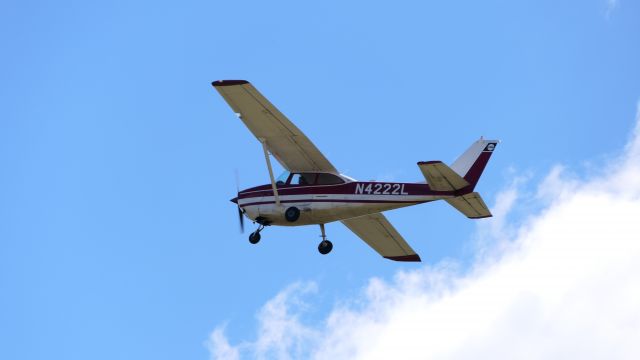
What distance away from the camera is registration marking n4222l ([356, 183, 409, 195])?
31.1 metres

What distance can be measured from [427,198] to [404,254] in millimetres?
5726

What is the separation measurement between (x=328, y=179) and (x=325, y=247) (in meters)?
1.98

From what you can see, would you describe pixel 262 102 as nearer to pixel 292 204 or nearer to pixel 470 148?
pixel 292 204

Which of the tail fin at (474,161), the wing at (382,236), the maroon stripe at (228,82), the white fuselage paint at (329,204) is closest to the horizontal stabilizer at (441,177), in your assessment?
the tail fin at (474,161)

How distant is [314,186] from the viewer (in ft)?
105

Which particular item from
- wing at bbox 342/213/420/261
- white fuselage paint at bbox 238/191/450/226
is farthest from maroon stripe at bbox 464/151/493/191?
wing at bbox 342/213/420/261

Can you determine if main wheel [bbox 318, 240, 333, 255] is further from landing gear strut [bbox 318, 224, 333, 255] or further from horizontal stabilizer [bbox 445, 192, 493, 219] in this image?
horizontal stabilizer [bbox 445, 192, 493, 219]

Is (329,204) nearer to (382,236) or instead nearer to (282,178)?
(282,178)

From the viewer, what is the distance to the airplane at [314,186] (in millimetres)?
30094

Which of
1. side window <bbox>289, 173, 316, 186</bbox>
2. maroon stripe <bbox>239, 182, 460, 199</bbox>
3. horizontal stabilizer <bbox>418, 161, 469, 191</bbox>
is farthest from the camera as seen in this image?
side window <bbox>289, 173, 316, 186</bbox>

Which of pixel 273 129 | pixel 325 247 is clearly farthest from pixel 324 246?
pixel 273 129

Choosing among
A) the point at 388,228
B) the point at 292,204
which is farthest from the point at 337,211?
the point at 388,228

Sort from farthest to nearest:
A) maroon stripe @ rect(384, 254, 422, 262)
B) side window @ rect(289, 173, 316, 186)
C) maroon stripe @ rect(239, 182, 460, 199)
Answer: maroon stripe @ rect(384, 254, 422, 262) < side window @ rect(289, 173, 316, 186) < maroon stripe @ rect(239, 182, 460, 199)

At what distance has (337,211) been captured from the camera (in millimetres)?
31969
